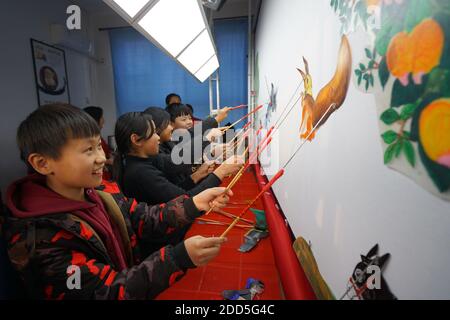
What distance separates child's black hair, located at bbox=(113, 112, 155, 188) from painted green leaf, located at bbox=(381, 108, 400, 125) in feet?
3.91

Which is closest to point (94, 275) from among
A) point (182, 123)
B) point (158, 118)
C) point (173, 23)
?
point (158, 118)

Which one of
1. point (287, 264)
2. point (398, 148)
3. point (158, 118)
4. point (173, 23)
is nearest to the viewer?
point (398, 148)

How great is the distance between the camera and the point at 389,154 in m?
0.45

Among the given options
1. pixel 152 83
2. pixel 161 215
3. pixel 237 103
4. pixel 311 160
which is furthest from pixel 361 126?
pixel 152 83

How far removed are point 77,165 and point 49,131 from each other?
0.40 ft

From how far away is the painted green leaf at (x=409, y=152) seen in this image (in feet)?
1.28

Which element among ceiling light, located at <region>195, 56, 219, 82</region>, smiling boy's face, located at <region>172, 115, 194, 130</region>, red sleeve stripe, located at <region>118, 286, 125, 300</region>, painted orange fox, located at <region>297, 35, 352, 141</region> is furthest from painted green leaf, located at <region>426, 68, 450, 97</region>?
ceiling light, located at <region>195, 56, 219, 82</region>

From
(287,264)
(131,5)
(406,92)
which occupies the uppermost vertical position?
(131,5)

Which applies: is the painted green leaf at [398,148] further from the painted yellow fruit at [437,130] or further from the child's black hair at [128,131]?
the child's black hair at [128,131]

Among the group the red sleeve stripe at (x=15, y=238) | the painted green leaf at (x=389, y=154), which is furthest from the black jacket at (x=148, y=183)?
the painted green leaf at (x=389, y=154)

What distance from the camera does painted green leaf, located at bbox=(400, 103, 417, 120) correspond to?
0.39 metres

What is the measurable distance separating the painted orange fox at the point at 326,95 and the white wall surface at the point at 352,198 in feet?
0.09

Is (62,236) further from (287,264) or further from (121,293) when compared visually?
(287,264)

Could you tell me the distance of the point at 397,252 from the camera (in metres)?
0.44
